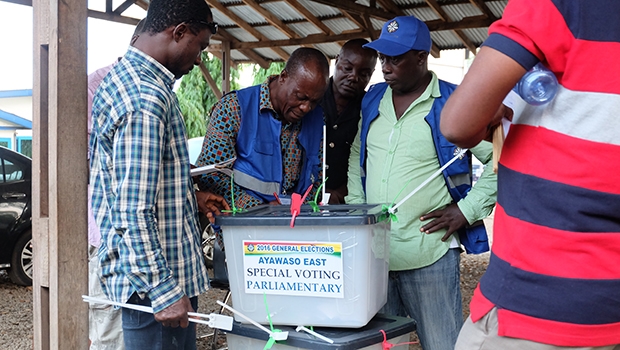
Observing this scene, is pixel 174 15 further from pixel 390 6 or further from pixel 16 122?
pixel 16 122

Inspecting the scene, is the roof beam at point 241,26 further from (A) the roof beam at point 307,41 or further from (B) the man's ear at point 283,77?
(B) the man's ear at point 283,77

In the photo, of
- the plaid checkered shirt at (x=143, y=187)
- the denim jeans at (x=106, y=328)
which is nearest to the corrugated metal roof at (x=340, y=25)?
the denim jeans at (x=106, y=328)

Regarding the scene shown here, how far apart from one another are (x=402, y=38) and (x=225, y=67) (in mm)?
7772

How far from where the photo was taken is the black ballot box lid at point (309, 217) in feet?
5.92

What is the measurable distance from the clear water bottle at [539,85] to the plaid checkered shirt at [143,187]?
1.05m

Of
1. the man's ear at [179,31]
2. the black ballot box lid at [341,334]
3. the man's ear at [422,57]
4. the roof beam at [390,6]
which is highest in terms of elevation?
the roof beam at [390,6]

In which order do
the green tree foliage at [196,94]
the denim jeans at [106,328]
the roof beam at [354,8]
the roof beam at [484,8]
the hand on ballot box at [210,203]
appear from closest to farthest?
the hand on ballot box at [210,203], the denim jeans at [106,328], the roof beam at [484,8], the roof beam at [354,8], the green tree foliage at [196,94]

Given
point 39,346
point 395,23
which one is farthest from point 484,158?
point 39,346

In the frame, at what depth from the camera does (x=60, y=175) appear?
201 cm

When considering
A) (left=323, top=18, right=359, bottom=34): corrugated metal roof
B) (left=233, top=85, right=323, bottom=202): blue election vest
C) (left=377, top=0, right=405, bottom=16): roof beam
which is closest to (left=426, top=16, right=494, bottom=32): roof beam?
(left=377, top=0, right=405, bottom=16): roof beam

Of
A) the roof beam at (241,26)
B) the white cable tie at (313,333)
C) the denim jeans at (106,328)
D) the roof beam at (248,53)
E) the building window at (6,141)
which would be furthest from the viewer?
the building window at (6,141)

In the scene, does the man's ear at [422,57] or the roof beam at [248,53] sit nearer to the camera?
the man's ear at [422,57]

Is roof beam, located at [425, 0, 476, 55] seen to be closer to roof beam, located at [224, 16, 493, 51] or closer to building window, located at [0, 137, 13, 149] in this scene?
roof beam, located at [224, 16, 493, 51]

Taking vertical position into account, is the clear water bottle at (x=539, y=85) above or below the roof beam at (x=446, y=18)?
below
